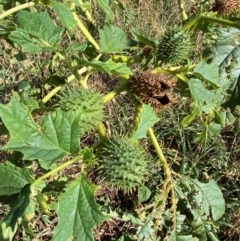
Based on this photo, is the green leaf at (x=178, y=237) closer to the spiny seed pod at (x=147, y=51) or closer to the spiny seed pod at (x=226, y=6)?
the spiny seed pod at (x=147, y=51)

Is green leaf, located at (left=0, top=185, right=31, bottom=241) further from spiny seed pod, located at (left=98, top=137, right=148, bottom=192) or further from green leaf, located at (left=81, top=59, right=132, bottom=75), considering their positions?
green leaf, located at (left=81, top=59, right=132, bottom=75)

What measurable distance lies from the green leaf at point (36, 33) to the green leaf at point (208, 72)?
1.42ft

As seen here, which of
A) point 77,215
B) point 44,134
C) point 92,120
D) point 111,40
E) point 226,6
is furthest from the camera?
point 226,6

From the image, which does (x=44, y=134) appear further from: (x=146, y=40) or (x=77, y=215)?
(x=146, y=40)

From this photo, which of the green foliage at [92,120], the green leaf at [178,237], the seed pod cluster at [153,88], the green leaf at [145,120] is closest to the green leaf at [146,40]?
the green foliage at [92,120]

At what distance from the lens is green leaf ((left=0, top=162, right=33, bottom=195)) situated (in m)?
1.38

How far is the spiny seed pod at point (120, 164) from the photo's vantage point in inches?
56.9

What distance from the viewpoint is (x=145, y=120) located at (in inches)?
58.5

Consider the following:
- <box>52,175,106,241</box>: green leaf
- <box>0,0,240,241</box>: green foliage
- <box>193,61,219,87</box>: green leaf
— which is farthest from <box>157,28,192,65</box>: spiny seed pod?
<box>52,175,106,241</box>: green leaf

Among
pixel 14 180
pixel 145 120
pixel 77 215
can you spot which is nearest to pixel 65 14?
pixel 145 120

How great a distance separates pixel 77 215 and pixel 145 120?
0.38 metres

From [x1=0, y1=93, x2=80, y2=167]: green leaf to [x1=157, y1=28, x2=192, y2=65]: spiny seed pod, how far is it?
1.47ft

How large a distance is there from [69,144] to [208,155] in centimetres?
199

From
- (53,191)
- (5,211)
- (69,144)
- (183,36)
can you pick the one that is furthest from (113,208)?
(69,144)
